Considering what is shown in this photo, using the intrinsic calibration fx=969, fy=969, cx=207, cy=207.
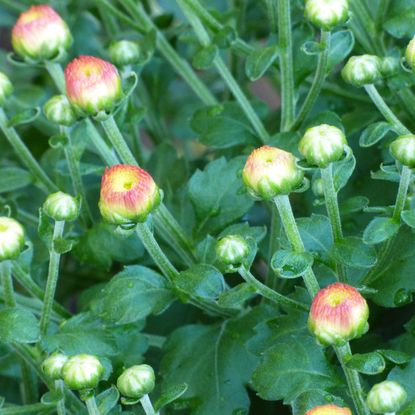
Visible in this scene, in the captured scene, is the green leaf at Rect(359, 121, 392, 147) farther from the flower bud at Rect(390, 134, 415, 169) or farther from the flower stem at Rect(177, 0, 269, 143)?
the flower stem at Rect(177, 0, 269, 143)

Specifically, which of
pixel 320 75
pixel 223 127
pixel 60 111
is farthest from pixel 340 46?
pixel 60 111

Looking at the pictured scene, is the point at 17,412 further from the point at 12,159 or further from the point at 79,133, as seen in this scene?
the point at 12,159

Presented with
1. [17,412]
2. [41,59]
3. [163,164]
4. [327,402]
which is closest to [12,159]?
[163,164]

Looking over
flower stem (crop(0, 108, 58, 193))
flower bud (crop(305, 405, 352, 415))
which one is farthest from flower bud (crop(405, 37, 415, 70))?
flower stem (crop(0, 108, 58, 193))

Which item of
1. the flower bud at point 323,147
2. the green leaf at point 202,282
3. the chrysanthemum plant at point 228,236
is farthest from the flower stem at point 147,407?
the flower bud at point 323,147

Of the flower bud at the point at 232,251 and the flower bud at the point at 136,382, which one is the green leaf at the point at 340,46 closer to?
the flower bud at the point at 232,251
